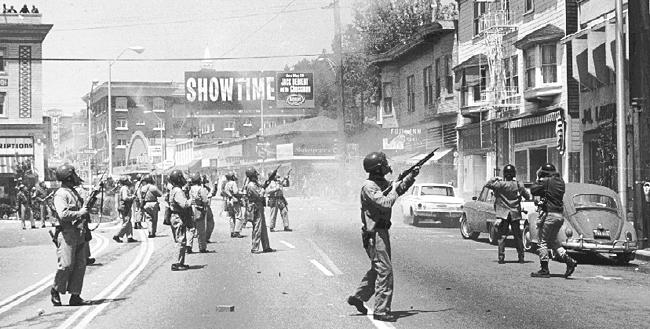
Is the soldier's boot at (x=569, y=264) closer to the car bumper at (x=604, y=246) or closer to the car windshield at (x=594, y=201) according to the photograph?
the car bumper at (x=604, y=246)

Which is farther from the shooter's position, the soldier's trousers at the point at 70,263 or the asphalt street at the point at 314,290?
the soldier's trousers at the point at 70,263

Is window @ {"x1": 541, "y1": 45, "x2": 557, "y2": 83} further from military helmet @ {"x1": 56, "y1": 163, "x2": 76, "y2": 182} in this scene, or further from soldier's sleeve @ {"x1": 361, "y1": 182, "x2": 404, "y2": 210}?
military helmet @ {"x1": 56, "y1": 163, "x2": 76, "y2": 182}

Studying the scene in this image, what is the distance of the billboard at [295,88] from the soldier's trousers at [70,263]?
38696 millimetres

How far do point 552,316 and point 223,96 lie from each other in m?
41.2

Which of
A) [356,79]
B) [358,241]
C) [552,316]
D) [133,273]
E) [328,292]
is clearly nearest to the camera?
[552,316]

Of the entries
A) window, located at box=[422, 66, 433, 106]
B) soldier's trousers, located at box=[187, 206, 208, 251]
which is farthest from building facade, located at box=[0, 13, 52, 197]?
soldier's trousers, located at box=[187, 206, 208, 251]

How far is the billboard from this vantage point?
4947cm

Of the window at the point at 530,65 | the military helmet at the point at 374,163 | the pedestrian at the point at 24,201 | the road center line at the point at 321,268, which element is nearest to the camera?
the military helmet at the point at 374,163

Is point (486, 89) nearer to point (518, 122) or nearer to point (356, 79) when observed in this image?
point (518, 122)

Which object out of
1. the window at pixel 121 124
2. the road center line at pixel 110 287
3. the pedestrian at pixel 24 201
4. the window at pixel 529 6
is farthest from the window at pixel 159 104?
the road center line at pixel 110 287

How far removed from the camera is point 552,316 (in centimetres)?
998

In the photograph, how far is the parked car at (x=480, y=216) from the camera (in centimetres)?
2095

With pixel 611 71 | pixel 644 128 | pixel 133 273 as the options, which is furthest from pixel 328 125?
pixel 133 273

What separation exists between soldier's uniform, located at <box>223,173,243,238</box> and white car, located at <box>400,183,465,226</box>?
6915 mm
